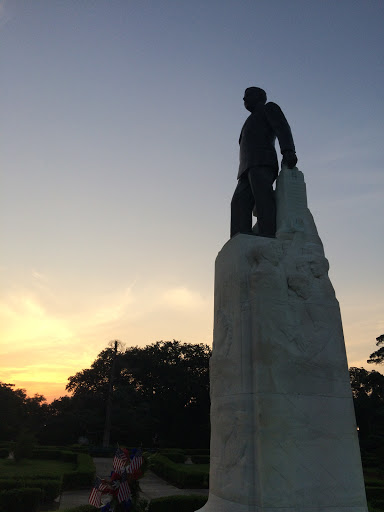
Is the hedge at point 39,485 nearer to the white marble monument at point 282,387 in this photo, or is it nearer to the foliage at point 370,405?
the white marble monument at point 282,387

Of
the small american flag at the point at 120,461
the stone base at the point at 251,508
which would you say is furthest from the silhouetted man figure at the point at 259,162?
the small american flag at the point at 120,461

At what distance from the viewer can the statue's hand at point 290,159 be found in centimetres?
597

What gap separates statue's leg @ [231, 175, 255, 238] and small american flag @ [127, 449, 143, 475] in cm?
371

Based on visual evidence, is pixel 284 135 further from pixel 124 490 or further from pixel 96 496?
pixel 96 496

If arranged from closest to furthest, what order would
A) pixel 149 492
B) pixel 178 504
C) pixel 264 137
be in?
1. pixel 264 137
2. pixel 178 504
3. pixel 149 492

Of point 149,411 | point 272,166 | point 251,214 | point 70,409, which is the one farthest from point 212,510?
point 70,409

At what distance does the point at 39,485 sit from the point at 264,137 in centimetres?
1293

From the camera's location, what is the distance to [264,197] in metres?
6.03

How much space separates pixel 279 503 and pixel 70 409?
3704 centimetres

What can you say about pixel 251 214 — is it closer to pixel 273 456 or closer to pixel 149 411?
pixel 273 456

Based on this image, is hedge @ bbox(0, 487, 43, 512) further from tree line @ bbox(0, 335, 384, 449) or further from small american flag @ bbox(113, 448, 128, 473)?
tree line @ bbox(0, 335, 384, 449)

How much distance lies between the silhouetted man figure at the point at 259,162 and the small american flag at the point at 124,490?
4.05 m

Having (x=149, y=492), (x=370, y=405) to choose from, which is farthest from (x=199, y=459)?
(x=370, y=405)

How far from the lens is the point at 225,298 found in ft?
18.0
